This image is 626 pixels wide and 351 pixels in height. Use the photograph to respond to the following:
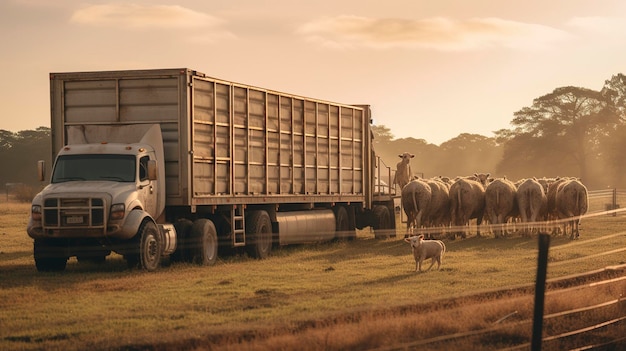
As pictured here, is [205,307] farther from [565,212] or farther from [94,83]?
[565,212]

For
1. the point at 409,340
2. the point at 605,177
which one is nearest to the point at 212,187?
the point at 409,340

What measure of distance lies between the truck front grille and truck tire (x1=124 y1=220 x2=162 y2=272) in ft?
3.04

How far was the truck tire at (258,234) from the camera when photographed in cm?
2567

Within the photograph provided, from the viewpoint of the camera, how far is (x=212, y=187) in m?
23.6

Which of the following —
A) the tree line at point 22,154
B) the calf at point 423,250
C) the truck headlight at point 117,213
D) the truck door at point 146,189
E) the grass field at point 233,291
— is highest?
the tree line at point 22,154

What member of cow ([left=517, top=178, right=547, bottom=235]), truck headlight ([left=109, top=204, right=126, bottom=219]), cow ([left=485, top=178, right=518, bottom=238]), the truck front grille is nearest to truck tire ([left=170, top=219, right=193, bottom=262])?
truck headlight ([left=109, top=204, right=126, bottom=219])

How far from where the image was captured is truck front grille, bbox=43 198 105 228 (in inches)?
811

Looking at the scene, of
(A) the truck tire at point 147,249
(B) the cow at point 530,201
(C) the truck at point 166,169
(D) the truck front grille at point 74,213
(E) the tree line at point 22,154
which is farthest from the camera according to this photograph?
(E) the tree line at point 22,154

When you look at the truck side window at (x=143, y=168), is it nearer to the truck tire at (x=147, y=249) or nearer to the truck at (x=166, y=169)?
the truck at (x=166, y=169)

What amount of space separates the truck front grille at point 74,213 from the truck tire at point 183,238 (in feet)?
8.97

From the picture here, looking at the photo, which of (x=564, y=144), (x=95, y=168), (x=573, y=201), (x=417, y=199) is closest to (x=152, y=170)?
(x=95, y=168)

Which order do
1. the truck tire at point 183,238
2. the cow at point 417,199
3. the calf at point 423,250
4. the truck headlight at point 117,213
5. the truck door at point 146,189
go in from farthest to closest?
the cow at point 417,199, the truck tire at point 183,238, the calf at point 423,250, the truck door at point 146,189, the truck headlight at point 117,213

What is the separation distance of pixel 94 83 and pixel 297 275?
608 cm

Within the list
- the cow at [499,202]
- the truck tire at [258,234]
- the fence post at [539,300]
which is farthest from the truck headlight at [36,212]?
the cow at [499,202]
